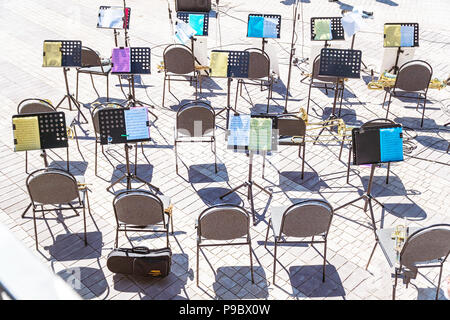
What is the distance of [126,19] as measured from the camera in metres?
10.1

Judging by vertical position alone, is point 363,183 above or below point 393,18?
below

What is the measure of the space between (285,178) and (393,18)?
828cm

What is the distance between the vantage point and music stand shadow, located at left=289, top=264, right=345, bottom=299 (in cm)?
605

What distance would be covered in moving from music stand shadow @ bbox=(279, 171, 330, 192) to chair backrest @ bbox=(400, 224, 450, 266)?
2.49m

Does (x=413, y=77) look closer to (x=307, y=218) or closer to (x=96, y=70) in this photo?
(x=307, y=218)

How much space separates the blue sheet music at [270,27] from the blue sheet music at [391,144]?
4081 millimetres

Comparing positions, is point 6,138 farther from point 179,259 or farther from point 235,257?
point 235,257

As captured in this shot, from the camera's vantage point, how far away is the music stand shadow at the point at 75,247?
6.51m

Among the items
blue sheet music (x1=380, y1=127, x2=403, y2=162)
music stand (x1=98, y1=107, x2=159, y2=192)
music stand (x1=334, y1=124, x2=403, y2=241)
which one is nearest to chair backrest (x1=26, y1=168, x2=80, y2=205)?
music stand (x1=98, y1=107, x2=159, y2=192)

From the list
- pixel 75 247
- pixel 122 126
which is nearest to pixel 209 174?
pixel 122 126

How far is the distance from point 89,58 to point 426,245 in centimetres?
707

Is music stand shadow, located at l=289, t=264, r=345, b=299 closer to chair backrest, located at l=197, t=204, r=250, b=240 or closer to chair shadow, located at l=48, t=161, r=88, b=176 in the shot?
chair backrest, located at l=197, t=204, r=250, b=240

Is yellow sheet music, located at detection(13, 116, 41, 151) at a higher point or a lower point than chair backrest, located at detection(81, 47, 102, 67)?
lower
